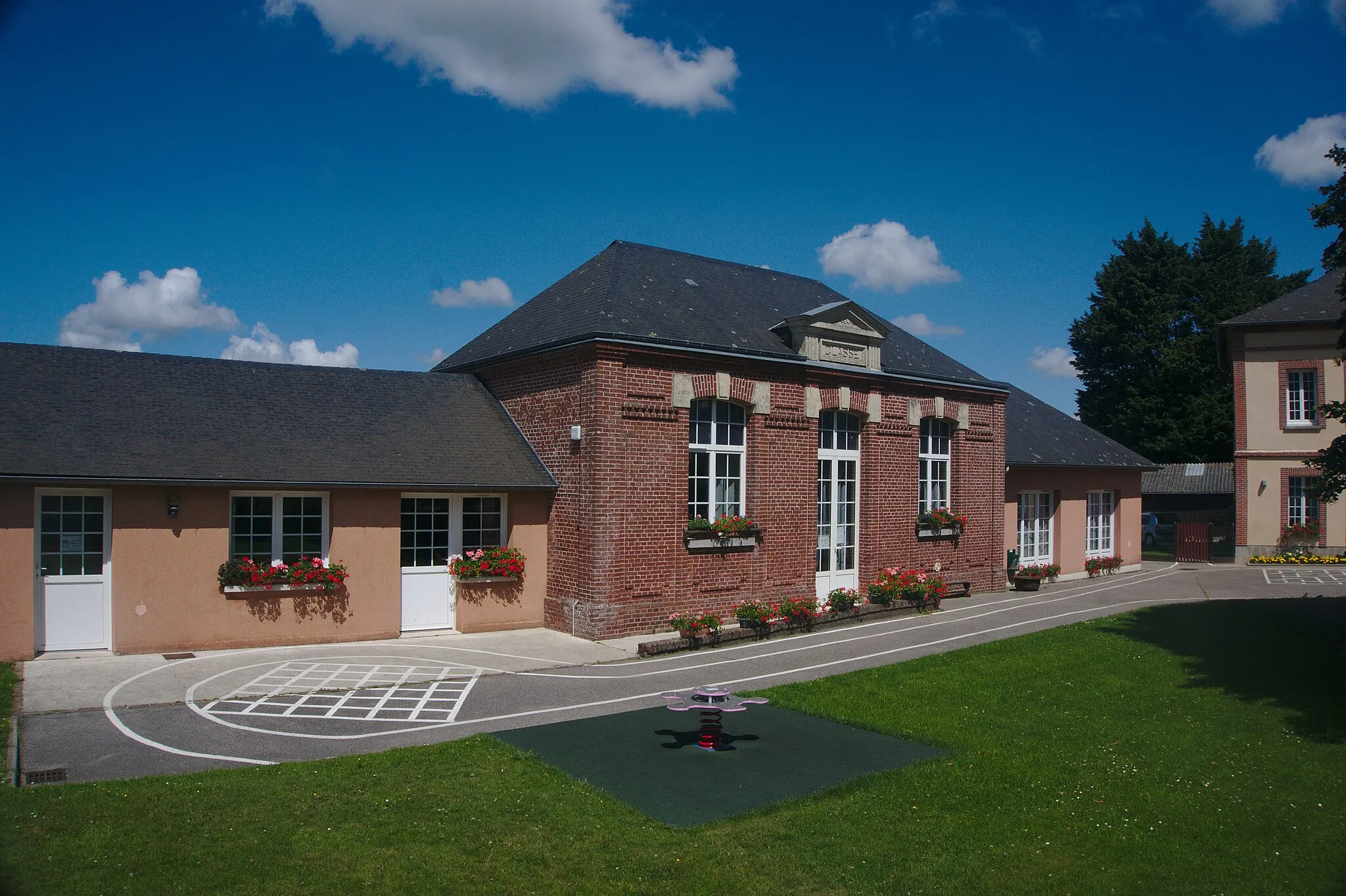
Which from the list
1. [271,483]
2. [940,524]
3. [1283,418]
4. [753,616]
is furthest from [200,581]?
[1283,418]

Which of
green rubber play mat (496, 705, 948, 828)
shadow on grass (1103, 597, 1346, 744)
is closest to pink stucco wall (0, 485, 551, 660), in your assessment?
green rubber play mat (496, 705, 948, 828)

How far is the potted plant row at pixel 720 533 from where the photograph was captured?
50.6 feet

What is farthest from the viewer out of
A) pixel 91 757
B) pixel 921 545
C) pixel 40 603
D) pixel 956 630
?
pixel 921 545

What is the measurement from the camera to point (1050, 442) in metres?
24.9

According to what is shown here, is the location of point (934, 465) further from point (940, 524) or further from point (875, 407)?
point (875, 407)

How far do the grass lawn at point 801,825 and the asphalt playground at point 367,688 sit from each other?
3.10 ft

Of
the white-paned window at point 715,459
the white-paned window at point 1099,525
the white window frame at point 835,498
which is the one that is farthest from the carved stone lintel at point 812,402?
the white-paned window at point 1099,525

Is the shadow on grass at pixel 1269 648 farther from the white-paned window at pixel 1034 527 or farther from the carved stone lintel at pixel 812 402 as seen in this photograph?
the carved stone lintel at pixel 812 402

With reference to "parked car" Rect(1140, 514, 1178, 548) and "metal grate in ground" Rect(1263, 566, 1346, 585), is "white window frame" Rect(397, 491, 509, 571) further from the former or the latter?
"parked car" Rect(1140, 514, 1178, 548)

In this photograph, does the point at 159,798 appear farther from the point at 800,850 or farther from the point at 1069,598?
the point at 1069,598

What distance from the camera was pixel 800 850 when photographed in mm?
6281

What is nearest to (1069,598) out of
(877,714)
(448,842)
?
(877,714)

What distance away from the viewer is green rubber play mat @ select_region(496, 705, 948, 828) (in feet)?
24.1

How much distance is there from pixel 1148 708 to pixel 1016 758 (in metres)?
2.88
